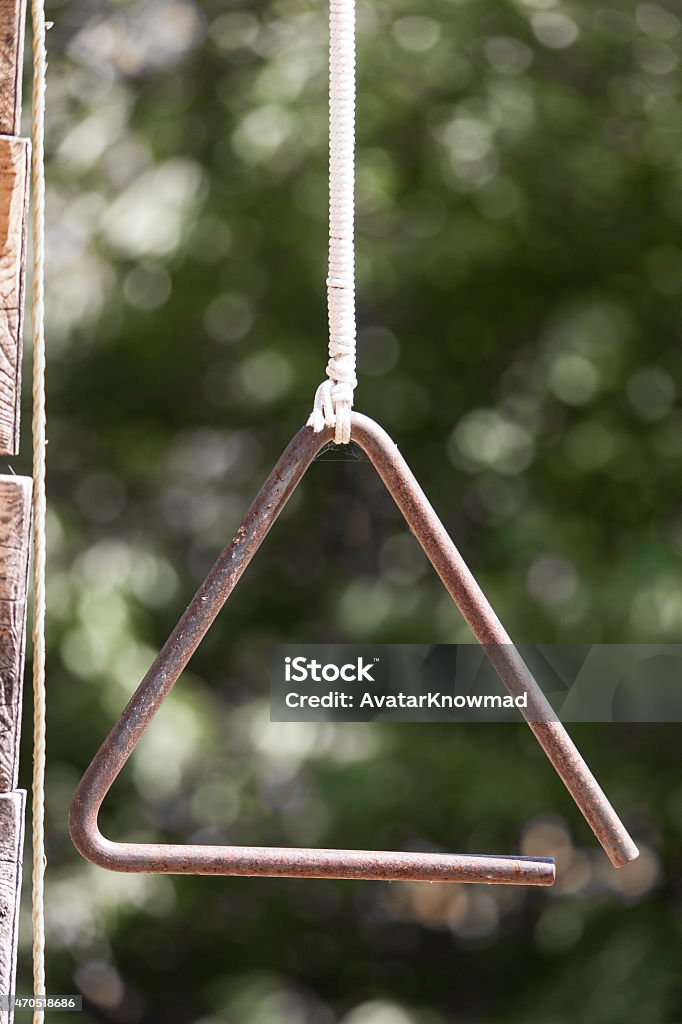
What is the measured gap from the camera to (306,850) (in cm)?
39

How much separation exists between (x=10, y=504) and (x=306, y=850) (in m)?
0.18

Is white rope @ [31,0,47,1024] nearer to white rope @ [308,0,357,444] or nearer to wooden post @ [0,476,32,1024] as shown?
wooden post @ [0,476,32,1024]

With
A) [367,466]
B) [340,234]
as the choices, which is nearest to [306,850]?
[340,234]

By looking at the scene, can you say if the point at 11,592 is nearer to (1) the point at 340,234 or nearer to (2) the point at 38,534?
(2) the point at 38,534

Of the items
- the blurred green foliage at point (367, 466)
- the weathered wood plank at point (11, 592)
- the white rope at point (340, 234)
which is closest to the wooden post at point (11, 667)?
the weathered wood plank at point (11, 592)

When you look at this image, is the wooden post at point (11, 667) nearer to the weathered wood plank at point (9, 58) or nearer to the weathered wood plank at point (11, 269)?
the weathered wood plank at point (11, 269)

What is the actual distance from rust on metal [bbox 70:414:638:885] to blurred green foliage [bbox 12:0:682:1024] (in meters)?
0.52

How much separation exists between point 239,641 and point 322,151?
18.9 inches

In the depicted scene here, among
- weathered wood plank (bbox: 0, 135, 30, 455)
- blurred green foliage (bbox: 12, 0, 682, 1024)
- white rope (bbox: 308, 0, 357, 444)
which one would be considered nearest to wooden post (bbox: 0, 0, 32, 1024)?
weathered wood plank (bbox: 0, 135, 30, 455)

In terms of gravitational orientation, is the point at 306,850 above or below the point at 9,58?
below

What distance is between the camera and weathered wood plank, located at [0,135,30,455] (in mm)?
410

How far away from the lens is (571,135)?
0.97 meters

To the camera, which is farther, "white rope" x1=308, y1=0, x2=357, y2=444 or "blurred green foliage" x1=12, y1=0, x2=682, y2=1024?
"blurred green foliage" x1=12, y1=0, x2=682, y2=1024

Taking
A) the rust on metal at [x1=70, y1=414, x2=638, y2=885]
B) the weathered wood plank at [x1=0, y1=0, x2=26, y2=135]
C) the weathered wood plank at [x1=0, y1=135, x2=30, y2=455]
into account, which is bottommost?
the rust on metal at [x1=70, y1=414, x2=638, y2=885]
